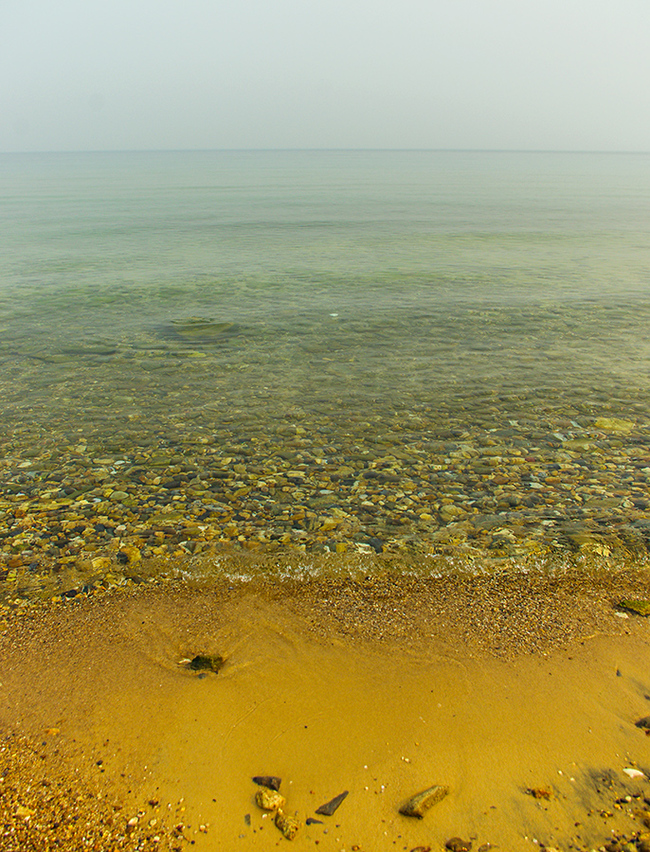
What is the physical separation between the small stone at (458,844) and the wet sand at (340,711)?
0.06 metres

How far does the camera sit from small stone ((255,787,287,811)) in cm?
448

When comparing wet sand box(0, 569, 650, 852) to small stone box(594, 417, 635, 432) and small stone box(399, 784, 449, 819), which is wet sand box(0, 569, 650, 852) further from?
small stone box(594, 417, 635, 432)

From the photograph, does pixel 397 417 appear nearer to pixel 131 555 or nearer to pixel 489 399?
pixel 489 399

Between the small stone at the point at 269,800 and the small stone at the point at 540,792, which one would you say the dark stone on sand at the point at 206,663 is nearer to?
the small stone at the point at 269,800

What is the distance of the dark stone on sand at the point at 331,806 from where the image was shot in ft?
14.5

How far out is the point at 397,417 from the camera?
12.7 m

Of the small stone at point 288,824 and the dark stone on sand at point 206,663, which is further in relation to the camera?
the dark stone on sand at point 206,663

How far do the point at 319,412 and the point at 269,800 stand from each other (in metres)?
9.11

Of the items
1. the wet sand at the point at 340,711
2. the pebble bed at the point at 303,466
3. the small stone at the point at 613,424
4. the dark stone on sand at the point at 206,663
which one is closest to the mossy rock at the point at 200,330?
the pebble bed at the point at 303,466

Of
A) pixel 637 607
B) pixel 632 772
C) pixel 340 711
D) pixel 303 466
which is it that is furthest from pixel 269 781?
pixel 303 466

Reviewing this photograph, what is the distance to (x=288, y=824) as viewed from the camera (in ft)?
14.2

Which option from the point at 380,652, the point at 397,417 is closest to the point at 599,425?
the point at 397,417

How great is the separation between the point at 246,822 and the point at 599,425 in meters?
10.5

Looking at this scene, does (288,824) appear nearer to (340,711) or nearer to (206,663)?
(340,711)
